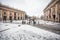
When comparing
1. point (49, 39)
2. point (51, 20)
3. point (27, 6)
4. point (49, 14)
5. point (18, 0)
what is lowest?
point (49, 39)

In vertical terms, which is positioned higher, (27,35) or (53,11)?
(53,11)

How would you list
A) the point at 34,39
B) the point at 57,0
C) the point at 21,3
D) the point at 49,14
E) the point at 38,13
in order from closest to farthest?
1. the point at 34,39
2. the point at 21,3
3. the point at 38,13
4. the point at 49,14
5. the point at 57,0

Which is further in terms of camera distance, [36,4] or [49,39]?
[36,4]

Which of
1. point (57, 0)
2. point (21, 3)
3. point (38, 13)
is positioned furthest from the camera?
point (57, 0)

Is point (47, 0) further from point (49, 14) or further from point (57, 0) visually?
point (57, 0)

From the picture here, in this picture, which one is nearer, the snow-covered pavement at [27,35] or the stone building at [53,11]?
the snow-covered pavement at [27,35]

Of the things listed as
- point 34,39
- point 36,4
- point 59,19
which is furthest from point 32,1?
point 59,19

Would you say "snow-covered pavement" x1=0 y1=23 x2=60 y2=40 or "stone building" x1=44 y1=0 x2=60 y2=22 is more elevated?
"stone building" x1=44 y1=0 x2=60 y2=22

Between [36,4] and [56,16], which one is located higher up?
[36,4]

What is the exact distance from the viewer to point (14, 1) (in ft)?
10.8

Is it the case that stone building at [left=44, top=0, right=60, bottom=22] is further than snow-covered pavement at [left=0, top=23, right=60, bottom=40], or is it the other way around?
stone building at [left=44, top=0, right=60, bottom=22]

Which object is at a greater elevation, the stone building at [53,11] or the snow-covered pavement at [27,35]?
the stone building at [53,11]

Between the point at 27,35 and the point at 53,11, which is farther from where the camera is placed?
the point at 53,11

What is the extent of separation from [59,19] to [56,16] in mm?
268
